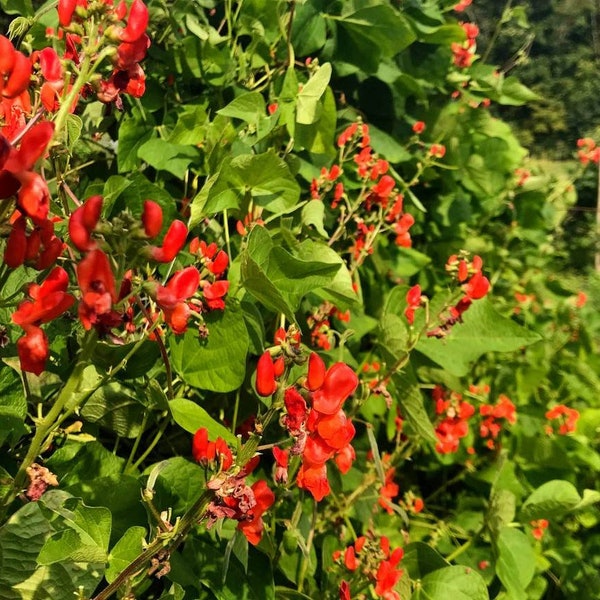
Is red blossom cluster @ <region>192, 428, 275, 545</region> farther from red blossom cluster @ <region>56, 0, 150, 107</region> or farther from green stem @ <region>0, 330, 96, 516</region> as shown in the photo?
red blossom cluster @ <region>56, 0, 150, 107</region>

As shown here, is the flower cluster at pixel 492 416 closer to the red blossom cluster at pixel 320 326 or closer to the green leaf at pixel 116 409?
the red blossom cluster at pixel 320 326

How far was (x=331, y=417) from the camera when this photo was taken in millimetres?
625

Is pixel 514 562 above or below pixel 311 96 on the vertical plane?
below

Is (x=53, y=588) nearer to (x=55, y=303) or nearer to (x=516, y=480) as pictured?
(x=55, y=303)

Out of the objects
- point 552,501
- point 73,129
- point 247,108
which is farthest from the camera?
point 552,501

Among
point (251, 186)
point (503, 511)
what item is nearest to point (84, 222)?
point (251, 186)

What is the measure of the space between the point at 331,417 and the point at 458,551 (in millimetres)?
1153

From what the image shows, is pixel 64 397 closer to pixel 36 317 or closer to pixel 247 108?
→ pixel 36 317

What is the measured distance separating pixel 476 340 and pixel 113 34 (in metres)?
1.07

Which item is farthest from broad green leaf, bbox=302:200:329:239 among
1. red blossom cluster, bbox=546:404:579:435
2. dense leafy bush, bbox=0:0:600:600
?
red blossom cluster, bbox=546:404:579:435

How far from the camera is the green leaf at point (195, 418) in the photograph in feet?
2.58

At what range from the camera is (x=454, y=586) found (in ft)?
3.67

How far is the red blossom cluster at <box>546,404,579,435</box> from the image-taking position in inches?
82.9

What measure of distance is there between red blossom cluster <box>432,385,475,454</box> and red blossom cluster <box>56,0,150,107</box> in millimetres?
1232
